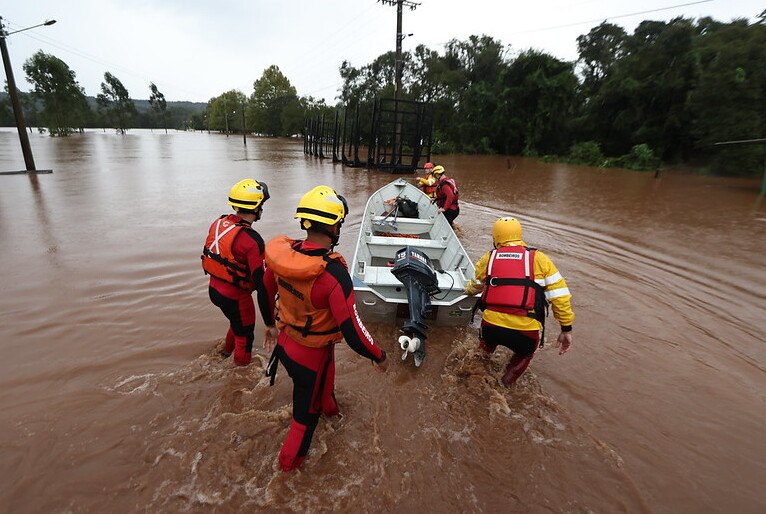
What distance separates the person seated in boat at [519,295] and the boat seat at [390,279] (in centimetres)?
107

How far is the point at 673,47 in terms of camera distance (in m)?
19.8

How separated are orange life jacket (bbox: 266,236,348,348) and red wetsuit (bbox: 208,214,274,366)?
1.58 ft

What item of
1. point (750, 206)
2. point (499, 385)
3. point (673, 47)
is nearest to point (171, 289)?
point (499, 385)

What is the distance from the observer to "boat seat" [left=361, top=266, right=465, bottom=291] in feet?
13.0

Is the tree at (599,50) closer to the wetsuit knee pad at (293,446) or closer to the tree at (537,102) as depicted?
the tree at (537,102)

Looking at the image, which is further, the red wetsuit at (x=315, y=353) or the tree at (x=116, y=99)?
the tree at (x=116, y=99)

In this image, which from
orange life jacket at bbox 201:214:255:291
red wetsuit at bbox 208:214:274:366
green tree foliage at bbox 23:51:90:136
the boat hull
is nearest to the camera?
red wetsuit at bbox 208:214:274:366

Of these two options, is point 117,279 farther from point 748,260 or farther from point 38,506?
point 748,260

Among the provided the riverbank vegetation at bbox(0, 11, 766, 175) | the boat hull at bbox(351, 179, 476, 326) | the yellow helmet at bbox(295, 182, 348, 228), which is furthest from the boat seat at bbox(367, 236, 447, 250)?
the riverbank vegetation at bbox(0, 11, 766, 175)

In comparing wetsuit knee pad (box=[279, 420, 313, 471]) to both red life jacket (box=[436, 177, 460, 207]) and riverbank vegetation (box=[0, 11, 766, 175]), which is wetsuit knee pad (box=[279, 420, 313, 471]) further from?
riverbank vegetation (box=[0, 11, 766, 175])

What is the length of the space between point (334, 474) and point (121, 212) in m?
9.50

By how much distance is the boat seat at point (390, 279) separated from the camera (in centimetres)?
396

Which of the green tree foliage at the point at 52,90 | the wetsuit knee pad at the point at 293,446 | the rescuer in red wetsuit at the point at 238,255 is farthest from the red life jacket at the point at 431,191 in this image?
the green tree foliage at the point at 52,90

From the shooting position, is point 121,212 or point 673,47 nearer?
point 121,212
